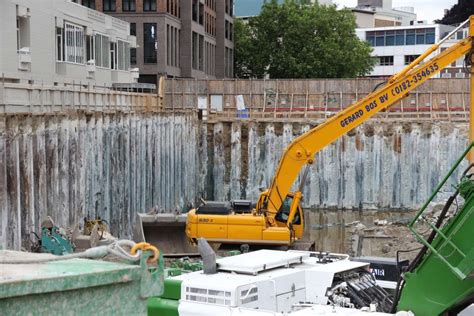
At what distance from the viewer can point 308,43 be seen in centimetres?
7138

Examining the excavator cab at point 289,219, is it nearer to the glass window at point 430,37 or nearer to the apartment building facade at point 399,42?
the apartment building facade at point 399,42

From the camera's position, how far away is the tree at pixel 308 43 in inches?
2763

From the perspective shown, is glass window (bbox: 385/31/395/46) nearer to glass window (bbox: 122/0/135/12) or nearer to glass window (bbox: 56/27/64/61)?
glass window (bbox: 122/0/135/12)

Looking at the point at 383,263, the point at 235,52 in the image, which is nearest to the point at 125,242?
the point at 383,263

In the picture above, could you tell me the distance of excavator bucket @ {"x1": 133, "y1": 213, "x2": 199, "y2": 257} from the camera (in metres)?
19.7

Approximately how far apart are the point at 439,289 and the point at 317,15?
64861 millimetres

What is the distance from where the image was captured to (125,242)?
12.5ft

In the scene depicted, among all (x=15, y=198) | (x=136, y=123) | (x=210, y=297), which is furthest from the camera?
(x=136, y=123)

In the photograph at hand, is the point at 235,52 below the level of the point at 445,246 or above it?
above

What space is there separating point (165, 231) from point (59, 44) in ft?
65.8

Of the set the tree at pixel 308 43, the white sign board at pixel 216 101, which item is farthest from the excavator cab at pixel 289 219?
the tree at pixel 308 43

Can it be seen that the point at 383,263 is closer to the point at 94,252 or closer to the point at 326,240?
the point at 94,252

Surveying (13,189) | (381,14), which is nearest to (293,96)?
(13,189)

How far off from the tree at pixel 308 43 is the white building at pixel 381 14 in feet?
123
